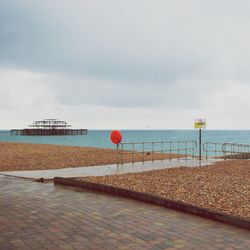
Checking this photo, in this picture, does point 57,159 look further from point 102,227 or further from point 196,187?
point 102,227

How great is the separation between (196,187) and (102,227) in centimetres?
435

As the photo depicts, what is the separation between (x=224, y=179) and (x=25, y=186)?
5760 millimetres

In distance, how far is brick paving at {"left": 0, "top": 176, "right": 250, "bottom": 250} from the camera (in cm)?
491

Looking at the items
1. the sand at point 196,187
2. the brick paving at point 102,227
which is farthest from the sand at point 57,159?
the brick paving at point 102,227

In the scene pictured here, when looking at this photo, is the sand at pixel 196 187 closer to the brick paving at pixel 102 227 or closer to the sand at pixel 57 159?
the brick paving at pixel 102 227

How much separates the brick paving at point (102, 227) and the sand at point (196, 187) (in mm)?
996

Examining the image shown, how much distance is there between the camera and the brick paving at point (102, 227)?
4.91 meters

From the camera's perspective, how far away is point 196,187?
372 inches

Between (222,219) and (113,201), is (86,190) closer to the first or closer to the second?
(113,201)

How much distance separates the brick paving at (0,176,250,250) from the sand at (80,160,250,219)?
3.27 ft

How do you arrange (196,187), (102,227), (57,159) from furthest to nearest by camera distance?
(57,159) → (196,187) → (102,227)

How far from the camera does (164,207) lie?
7.23 metres

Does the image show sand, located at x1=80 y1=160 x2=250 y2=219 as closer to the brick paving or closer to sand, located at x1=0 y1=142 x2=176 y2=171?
the brick paving

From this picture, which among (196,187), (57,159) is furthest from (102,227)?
(57,159)
